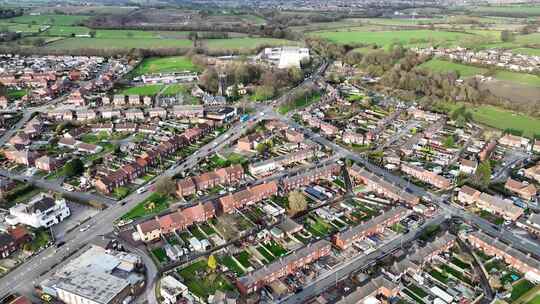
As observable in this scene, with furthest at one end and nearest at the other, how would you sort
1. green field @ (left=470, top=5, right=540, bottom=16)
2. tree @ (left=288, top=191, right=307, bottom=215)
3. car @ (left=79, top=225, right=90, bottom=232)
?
green field @ (left=470, top=5, right=540, bottom=16), tree @ (left=288, top=191, right=307, bottom=215), car @ (left=79, top=225, right=90, bottom=232)

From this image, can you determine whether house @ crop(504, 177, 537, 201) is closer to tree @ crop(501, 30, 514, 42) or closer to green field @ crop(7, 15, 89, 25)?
tree @ crop(501, 30, 514, 42)

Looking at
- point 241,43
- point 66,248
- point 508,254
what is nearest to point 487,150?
point 508,254

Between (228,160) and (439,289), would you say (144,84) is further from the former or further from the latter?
(439,289)

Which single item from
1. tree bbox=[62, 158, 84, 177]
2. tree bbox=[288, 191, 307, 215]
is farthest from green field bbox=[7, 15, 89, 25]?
tree bbox=[288, 191, 307, 215]

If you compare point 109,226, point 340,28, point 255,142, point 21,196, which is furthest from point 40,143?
point 340,28

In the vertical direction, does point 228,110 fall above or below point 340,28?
below

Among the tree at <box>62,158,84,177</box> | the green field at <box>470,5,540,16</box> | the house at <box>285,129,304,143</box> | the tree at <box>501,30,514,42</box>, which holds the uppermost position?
the green field at <box>470,5,540,16</box>

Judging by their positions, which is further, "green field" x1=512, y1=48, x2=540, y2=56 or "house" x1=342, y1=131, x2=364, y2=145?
"green field" x1=512, y1=48, x2=540, y2=56
